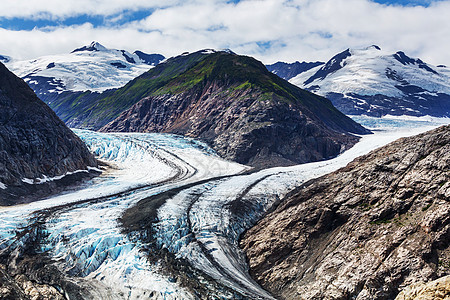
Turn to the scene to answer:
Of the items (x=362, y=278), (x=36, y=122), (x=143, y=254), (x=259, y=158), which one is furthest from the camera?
(x=259, y=158)

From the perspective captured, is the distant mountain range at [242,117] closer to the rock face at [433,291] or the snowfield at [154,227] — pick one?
the snowfield at [154,227]

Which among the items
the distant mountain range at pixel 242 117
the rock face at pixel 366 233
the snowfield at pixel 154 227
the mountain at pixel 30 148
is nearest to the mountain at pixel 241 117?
the distant mountain range at pixel 242 117

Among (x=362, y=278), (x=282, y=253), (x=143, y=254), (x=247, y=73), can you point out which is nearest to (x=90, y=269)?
(x=143, y=254)

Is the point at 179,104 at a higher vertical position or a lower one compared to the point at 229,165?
higher

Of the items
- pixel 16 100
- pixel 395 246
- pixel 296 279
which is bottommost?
pixel 296 279

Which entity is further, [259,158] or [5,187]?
[259,158]

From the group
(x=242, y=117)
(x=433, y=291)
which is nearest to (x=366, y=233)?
(x=433, y=291)

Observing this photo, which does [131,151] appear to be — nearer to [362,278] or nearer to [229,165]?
[229,165]

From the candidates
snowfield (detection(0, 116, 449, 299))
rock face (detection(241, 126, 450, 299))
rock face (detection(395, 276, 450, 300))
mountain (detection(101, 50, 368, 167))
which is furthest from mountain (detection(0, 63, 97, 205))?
rock face (detection(395, 276, 450, 300))
